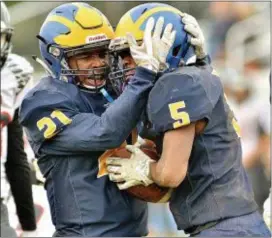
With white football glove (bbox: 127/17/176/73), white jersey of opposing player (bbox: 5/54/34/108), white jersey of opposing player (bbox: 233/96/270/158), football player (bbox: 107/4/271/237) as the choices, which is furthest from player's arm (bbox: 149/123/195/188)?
white jersey of opposing player (bbox: 233/96/270/158)

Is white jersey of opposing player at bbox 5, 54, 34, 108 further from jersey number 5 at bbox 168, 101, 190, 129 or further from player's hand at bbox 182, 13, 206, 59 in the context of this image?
jersey number 5 at bbox 168, 101, 190, 129

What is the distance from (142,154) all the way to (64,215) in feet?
1.44

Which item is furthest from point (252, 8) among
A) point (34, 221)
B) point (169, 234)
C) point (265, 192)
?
point (34, 221)

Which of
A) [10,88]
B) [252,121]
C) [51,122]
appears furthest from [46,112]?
[252,121]

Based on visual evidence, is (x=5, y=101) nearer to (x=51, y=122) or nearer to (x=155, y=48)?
(x=51, y=122)

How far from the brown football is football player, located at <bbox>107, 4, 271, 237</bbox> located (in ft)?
0.17

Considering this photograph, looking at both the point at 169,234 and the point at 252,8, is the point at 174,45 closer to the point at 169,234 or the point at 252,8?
the point at 169,234

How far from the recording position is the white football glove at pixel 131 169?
11.7ft

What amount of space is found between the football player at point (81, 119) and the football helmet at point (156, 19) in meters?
0.11

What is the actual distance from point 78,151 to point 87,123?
0.39 ft

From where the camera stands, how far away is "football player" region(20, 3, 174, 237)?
3588 mm

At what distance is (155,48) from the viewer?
352 centimetres

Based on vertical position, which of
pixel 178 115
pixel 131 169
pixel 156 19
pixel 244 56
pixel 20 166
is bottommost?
pixel 244 56

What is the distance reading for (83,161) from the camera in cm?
372
